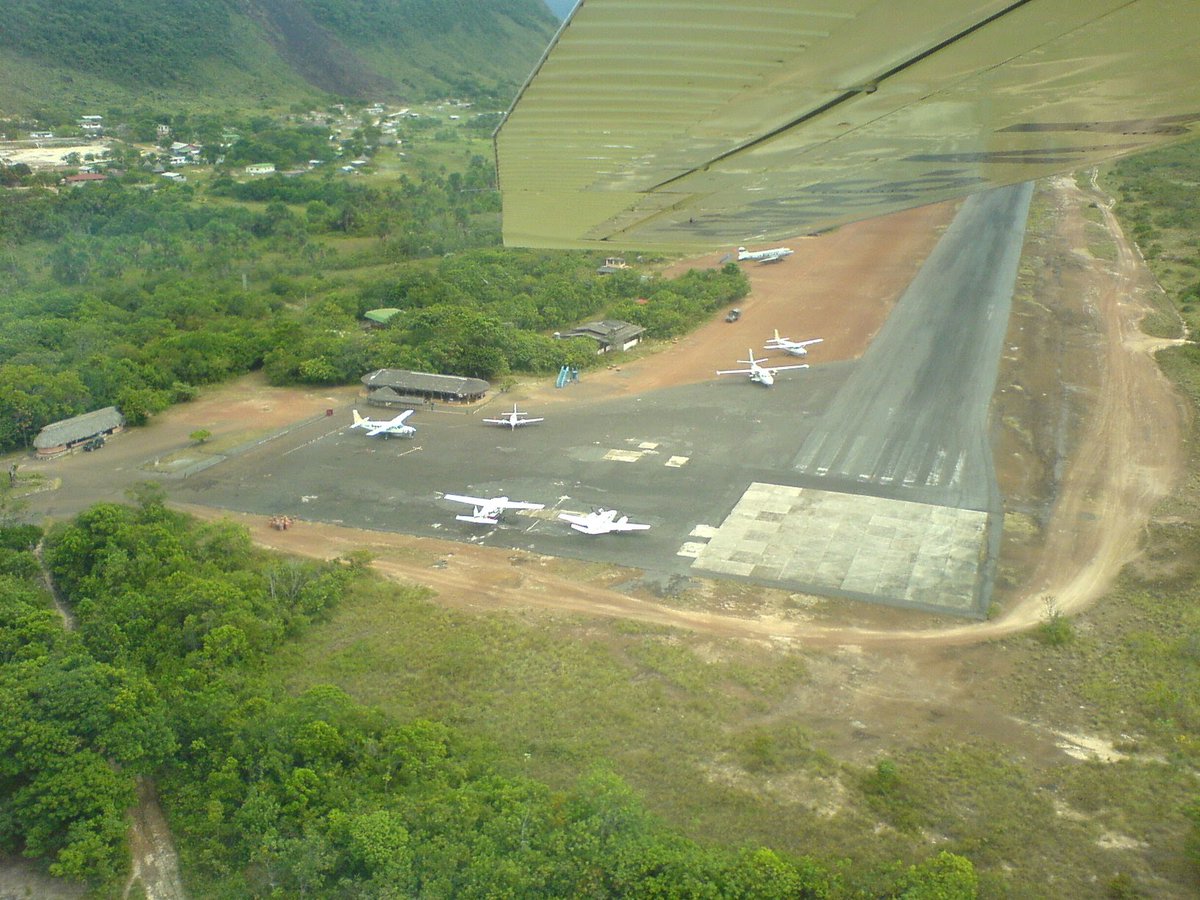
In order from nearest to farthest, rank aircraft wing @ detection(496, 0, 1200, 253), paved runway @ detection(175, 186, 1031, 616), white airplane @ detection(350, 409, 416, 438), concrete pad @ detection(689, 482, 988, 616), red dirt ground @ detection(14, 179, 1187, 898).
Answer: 1. aircraft wing @ detection(496, 0, 1200, 253)
2. red dirt ground @ detection(14, 179, 1187, 898)
3. concrete pad @ detection(689, 482, 988, 616)
4. paved runway @ detection(175, 186, 1031, 616)
5. white airplane @ detection(350, 409, 416, 438)

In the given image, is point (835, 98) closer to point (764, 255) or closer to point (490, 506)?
point (490, 506)

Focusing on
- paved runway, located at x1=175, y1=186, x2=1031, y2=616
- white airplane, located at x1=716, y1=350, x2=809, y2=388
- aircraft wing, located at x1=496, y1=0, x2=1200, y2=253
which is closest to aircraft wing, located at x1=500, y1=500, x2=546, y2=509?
paved runway, located at x1=175, y1=186, x2=1031, y2=616

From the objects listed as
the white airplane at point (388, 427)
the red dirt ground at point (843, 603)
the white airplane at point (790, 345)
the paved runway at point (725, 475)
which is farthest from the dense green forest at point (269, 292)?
the paved runway at point (725, 475)

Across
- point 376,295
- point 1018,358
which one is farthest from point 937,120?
point 376,295

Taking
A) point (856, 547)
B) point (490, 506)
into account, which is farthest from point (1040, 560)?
point (490, 506)

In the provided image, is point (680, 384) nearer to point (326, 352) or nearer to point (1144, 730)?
point (326, 352)

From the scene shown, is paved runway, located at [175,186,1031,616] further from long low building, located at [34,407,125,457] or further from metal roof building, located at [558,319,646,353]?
metal roof building, located at [558,319,646,353]
